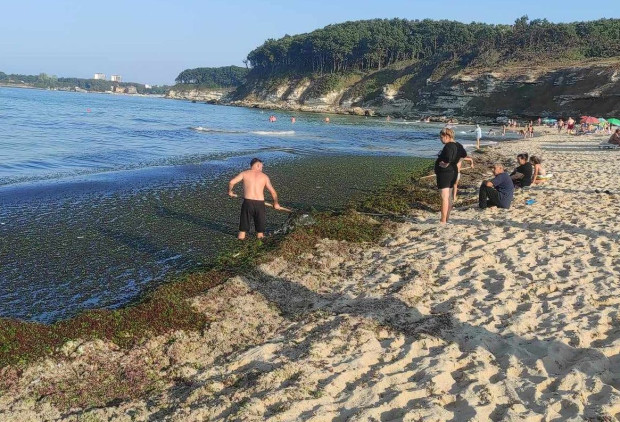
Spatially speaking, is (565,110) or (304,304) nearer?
(304,304)

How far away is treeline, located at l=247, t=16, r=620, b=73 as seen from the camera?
284 feet

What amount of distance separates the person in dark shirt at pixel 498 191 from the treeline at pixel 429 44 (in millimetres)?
83630

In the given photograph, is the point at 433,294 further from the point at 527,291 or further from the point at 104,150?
the point at 104,150

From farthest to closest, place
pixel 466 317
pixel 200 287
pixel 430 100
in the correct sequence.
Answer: pixel 430 100
pixel 200 287
pixel 466 317

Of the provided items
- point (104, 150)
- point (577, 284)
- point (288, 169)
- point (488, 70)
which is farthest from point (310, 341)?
point (488, 70)

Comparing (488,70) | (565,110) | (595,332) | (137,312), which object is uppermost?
(488,70)

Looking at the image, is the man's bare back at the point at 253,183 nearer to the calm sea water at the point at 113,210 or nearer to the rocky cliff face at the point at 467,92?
the calm sea water at the point at 113,210

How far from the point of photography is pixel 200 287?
21.5ft

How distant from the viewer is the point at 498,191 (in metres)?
10.7

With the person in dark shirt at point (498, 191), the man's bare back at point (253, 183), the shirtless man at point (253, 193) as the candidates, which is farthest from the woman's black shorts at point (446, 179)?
the man's bare back at point (253, 183)

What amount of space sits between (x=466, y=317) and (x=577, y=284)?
6.33ft

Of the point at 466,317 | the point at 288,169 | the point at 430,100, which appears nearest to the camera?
the point at 466,317

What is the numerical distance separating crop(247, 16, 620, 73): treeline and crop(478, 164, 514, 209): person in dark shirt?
→ 8363cm

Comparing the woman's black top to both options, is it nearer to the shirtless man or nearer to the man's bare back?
the shirtless man
